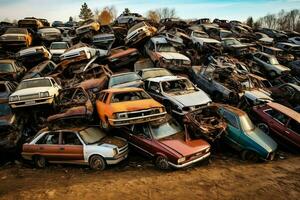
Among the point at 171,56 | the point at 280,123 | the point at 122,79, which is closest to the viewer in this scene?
the point at 280,123

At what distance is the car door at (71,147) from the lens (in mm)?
10164

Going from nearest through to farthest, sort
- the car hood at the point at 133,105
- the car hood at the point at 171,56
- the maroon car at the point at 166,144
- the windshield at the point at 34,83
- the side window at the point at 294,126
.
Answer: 1. the maroon car at the point at 166,144
2. the car hood at the point at 133,105
3. the side window at the point at 294,126
4. the windshield at the point at 34,83
5. the car hood at the point at 171,56

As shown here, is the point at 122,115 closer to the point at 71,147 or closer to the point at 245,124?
the point at 71,147

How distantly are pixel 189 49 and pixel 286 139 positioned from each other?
35.5ft

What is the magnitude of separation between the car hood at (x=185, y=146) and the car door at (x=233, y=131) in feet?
3.49

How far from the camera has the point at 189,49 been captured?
21.2 meters

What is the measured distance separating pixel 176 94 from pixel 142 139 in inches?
127

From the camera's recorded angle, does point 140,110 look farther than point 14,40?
No

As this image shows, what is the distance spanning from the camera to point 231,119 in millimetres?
11344

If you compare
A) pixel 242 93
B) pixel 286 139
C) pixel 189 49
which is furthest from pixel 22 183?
pixel 189 49

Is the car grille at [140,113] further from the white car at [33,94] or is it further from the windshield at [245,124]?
the white car at [33,94]

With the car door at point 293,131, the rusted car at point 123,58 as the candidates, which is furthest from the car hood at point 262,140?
the rusted car at point 123,58

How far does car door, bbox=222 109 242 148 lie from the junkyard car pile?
0.03 m

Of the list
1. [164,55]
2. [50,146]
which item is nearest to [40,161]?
[50,146]
